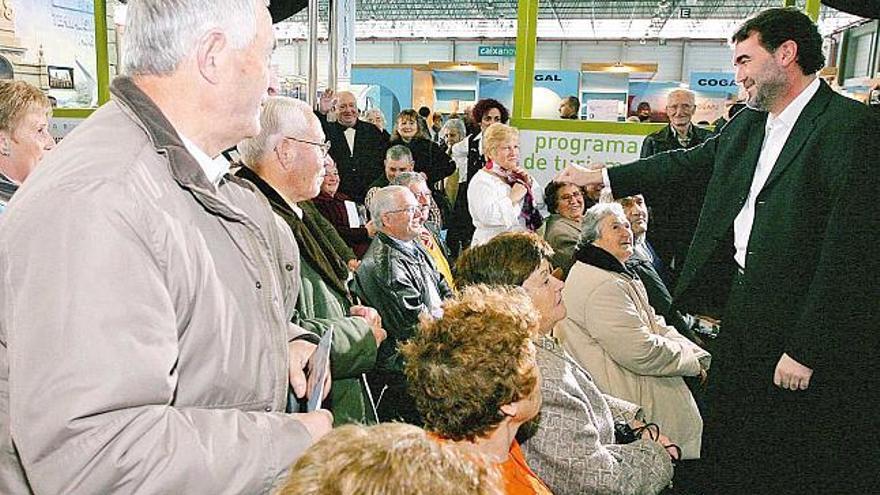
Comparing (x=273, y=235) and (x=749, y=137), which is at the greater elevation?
(x=749, y=137)

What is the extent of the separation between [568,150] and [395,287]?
5.90ft

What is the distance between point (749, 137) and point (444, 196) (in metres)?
3.50

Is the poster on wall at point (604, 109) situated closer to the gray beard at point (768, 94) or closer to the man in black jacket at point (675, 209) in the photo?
the man in black jacket at point (675, 209)

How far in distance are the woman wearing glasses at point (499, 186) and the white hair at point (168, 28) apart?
3.43m

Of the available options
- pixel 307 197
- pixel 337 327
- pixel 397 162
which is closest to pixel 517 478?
pixel 337 327

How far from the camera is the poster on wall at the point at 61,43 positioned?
622 centimetres

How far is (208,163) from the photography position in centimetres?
122

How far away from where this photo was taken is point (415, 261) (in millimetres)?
3350

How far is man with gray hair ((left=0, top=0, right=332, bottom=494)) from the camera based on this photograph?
3.03 feet

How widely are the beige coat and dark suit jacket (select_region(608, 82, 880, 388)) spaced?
0.52 metres

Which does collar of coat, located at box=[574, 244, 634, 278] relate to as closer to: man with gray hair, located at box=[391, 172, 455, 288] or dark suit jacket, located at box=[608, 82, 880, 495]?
dark suit jacket, located at box=[608, 82, 880, 495]

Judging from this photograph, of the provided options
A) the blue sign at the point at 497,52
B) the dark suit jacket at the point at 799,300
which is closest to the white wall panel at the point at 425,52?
the blue sign at the point at 497,52

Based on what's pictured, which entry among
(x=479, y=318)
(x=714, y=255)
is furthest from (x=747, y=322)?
(x=479, y=318)

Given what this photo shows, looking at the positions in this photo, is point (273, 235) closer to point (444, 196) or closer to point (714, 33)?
point (444, 196)
